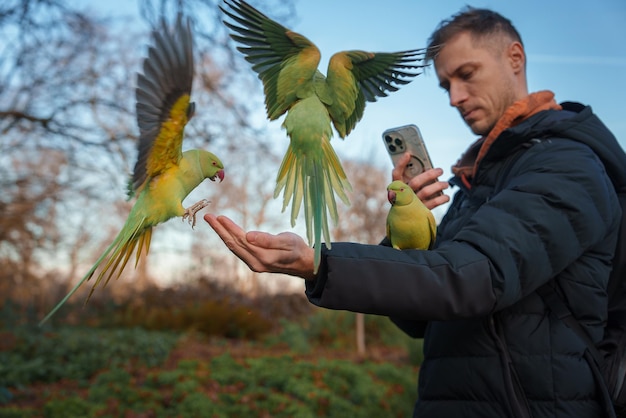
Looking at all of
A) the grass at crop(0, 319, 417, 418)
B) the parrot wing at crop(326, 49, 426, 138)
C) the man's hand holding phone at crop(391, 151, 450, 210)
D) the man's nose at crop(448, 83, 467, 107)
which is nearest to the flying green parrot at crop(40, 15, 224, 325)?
the parrot wing at crop(326, 49, 426, 138)

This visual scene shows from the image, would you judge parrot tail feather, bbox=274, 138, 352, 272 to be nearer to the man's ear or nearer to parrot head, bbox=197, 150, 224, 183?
parrot head, bbox=197, 150, 224, 183

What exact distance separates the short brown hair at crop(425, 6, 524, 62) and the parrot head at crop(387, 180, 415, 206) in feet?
2.11

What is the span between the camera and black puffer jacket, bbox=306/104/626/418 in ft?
3.85

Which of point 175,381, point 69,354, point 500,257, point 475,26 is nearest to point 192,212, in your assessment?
point 500,257

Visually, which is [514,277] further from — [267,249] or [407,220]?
[267,249]

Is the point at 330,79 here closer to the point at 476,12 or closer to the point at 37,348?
the point at 476,12

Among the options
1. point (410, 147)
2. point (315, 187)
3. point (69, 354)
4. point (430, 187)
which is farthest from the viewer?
point (69, 354)

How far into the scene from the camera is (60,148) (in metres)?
7.82

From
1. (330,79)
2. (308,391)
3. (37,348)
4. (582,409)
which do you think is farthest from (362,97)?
(37,348)

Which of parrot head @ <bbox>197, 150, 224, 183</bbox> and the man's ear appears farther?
the man's ear

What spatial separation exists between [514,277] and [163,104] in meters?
0.92

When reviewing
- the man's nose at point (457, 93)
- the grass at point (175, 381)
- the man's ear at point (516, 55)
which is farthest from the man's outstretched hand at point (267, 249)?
the grass at point (175, 381)

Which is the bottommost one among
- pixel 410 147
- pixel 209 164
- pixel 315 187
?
pixel 315 187

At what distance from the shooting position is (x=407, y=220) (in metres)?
1.35
